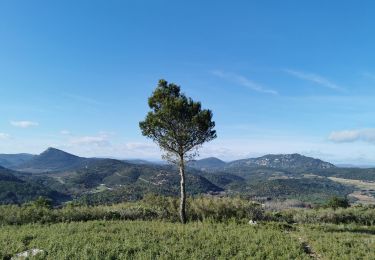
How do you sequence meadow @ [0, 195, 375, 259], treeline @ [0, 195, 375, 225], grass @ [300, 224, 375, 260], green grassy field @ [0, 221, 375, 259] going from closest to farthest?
green grassy field @ [0, 221, 375, 259] → meadow @ [0, 195, 375, 259] → grass @ [300, 224, 375, 260] → treeline @ [0, 195, 375, 225]

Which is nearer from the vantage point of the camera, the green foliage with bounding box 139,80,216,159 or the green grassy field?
the green grassy field

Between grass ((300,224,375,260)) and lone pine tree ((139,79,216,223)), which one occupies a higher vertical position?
lone pine tree ((139,79,216,223))

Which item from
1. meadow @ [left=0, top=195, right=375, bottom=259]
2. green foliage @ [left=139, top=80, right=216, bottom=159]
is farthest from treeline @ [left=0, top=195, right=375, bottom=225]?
green foliage @ [left=139, top=80, right=216, bottom=159]

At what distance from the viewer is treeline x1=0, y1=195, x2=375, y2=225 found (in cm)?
2572

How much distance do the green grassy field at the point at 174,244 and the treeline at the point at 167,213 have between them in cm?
628

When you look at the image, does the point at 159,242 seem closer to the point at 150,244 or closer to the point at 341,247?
the point at 150,244

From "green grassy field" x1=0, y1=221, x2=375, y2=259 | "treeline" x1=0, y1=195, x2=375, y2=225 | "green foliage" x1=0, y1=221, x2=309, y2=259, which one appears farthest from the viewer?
"treeline" x1=0, y1=195, x2=375, y2=225

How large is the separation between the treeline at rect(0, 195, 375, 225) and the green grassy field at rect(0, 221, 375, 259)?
6281 millimetres

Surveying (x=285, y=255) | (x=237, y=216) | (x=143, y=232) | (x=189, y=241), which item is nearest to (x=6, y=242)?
(x=143, y=232)

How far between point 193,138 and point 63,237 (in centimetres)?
1302

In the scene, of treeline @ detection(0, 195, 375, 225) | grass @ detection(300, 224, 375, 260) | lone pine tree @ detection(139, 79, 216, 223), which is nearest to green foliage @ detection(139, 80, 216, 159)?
lone pine tree @ detection(139, 79, 216, 223)

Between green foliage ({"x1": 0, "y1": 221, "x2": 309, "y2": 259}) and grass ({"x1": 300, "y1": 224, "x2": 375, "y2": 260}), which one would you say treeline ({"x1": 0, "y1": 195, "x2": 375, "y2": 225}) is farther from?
grass ({"x1": 300, "y1": 224, "x2": 375, "y2": 260})

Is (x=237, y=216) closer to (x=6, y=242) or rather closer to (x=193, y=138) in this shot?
(x=193, y=138)

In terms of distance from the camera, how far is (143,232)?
20156 millimetres
